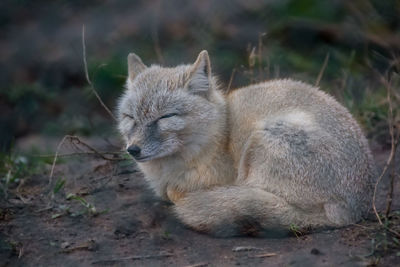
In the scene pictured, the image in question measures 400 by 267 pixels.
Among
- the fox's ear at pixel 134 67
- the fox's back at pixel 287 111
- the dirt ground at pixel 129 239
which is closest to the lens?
the dirt ground at pixel 129 239

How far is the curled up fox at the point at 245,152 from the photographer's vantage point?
5.02 meters

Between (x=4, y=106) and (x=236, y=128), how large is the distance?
6.27 metres

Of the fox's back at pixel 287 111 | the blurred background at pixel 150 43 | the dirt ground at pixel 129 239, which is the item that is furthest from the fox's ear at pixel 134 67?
the blurred background at pixel 150 43

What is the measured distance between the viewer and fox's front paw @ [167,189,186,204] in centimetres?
556

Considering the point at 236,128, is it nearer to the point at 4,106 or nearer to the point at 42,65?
the point at 4,106

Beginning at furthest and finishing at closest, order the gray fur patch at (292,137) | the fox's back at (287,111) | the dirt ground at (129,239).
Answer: the fox's back at (287,111), the gray fur patch at (292,137), the dirt ground at (129,239)

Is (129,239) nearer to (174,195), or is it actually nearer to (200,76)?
(174,195)

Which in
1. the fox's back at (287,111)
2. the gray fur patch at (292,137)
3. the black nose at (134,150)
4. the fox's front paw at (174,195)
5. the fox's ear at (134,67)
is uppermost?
the fox's ear at (134,67)

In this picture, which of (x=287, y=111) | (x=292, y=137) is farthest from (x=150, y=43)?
(x=292, y=137)

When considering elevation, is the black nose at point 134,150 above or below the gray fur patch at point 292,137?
below

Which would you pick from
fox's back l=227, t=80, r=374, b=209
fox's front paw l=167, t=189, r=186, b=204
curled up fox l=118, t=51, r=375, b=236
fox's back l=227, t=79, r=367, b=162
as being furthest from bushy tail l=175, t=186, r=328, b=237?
fox's back l=227, t=79, r=367, b=162

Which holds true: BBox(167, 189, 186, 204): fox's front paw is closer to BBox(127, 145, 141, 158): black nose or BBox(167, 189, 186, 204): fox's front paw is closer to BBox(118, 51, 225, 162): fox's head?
BBox(118, 51, 225, 162): fox's head

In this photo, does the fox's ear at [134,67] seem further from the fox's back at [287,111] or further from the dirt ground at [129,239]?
the dirt ground at [129,239]

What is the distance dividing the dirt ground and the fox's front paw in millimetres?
145
